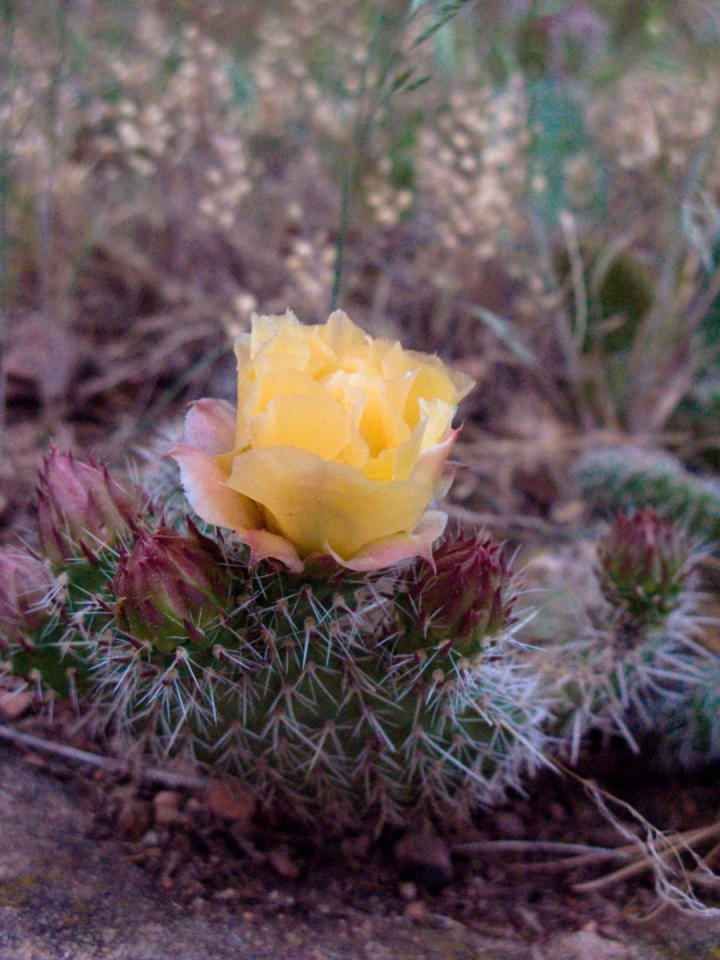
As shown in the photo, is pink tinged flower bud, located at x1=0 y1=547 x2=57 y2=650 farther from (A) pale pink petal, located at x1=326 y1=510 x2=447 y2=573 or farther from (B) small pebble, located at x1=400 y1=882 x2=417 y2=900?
(B) small pebble, located at x1=400 y1=882 x2=417 y2=900

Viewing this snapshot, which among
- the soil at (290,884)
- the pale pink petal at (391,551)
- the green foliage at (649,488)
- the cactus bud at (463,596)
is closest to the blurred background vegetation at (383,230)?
the green foliage at (649,488)

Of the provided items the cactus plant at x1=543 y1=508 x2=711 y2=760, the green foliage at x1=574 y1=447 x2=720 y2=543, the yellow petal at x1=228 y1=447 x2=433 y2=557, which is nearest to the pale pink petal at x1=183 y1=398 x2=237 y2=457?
the yellow petal at x1=228 y1=447 x2=433 y2=557

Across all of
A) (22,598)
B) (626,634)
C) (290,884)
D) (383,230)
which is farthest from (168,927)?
(383,230)

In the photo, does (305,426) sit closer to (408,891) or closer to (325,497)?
(325,497)

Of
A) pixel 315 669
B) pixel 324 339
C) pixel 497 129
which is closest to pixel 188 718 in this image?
pixel 315 669

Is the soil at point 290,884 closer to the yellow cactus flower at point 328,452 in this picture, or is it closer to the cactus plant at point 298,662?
the cactus plant at point 298,662

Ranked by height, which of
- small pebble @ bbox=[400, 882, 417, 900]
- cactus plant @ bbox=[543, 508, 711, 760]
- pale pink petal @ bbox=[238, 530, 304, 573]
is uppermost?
pale pink petal @ bbox=[238, 530, 304, 573]
